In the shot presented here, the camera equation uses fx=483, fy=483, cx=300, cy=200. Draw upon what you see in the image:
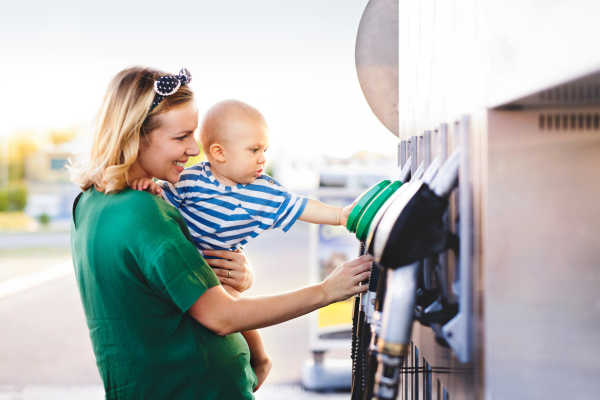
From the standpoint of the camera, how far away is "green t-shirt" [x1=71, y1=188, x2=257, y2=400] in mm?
1057

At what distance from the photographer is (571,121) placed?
61 centimetres

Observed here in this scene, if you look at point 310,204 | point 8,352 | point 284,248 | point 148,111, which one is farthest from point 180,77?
point 284,248

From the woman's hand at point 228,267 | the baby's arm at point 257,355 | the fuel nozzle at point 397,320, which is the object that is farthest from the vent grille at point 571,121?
the baby's arm at point 257,355

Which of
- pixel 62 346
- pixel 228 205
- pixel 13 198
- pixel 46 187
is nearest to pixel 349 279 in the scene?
pixel 228 205

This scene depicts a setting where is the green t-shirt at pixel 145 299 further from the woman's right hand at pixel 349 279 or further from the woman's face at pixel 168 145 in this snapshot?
the woman's right hand at pixel 349 279

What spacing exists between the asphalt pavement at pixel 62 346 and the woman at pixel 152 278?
9.39 ft

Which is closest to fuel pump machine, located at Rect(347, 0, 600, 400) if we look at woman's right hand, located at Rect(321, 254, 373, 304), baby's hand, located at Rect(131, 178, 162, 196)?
woman's right hand, located at Rect(321, 254, 373, 304)

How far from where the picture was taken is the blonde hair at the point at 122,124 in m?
1.19

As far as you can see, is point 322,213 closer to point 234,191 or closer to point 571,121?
point 234,191

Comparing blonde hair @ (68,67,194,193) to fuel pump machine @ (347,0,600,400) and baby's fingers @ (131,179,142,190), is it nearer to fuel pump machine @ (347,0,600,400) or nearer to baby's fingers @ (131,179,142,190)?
baby's fingers @ (131,179,142,190)

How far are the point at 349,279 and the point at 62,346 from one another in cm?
507

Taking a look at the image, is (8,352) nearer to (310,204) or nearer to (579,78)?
(310,204)

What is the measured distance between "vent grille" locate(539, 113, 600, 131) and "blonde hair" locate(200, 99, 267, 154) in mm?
1037

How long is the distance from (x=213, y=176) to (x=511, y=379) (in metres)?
1.14
